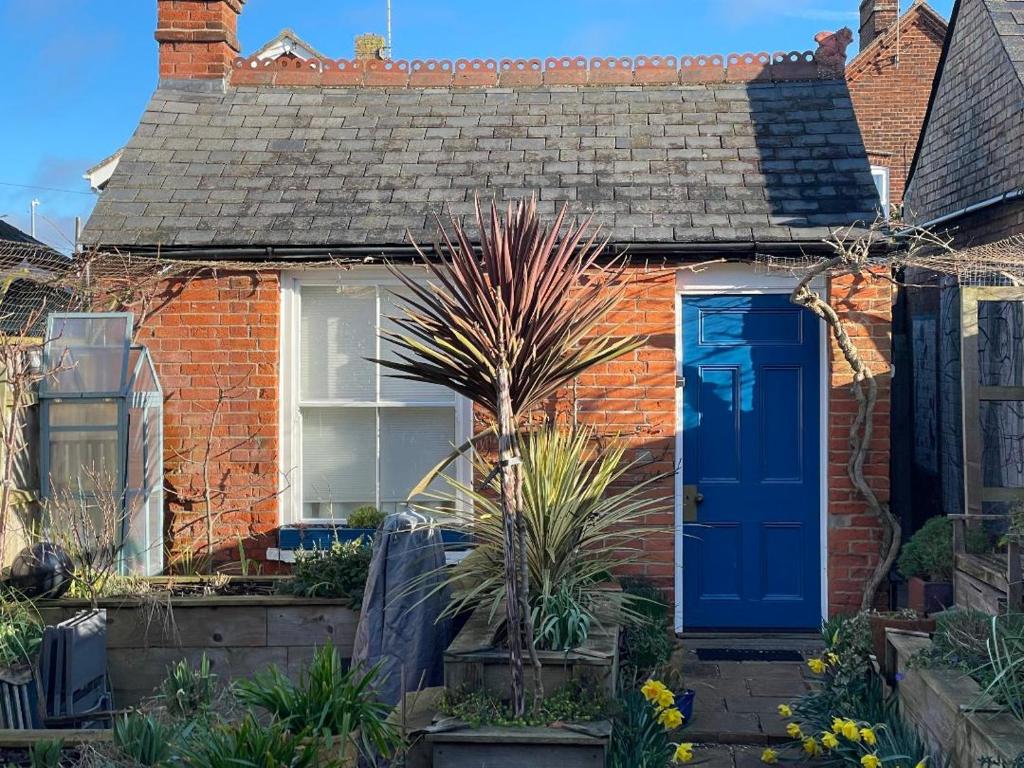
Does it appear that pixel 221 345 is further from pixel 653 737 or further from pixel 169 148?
pixel 653 737

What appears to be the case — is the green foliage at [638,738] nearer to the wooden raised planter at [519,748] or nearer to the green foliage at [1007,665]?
the wooden raised planter at [519,748]

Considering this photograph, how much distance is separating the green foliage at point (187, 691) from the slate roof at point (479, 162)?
322cm

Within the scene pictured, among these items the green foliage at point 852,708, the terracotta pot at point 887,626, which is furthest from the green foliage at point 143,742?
the terracotta pot at point 887,626

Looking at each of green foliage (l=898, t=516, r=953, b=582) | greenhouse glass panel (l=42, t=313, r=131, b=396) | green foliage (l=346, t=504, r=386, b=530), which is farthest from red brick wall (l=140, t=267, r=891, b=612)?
green foliage (l=346, t=504, r=386, b=530)

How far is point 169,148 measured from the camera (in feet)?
27.9

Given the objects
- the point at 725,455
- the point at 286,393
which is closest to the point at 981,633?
A: the point at 725,455

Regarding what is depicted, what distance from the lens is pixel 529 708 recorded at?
14.9ft

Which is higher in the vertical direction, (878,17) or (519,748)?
(878,17)

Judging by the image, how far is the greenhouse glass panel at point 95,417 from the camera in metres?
7.21

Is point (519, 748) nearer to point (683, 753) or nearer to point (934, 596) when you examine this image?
point (683, 753)

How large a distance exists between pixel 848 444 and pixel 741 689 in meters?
1.89

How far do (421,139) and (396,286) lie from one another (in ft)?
4.82

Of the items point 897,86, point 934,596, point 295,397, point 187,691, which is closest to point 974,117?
point 934,596

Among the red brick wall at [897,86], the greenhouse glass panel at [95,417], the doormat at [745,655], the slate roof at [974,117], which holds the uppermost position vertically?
the red brick wall at [897,86]
